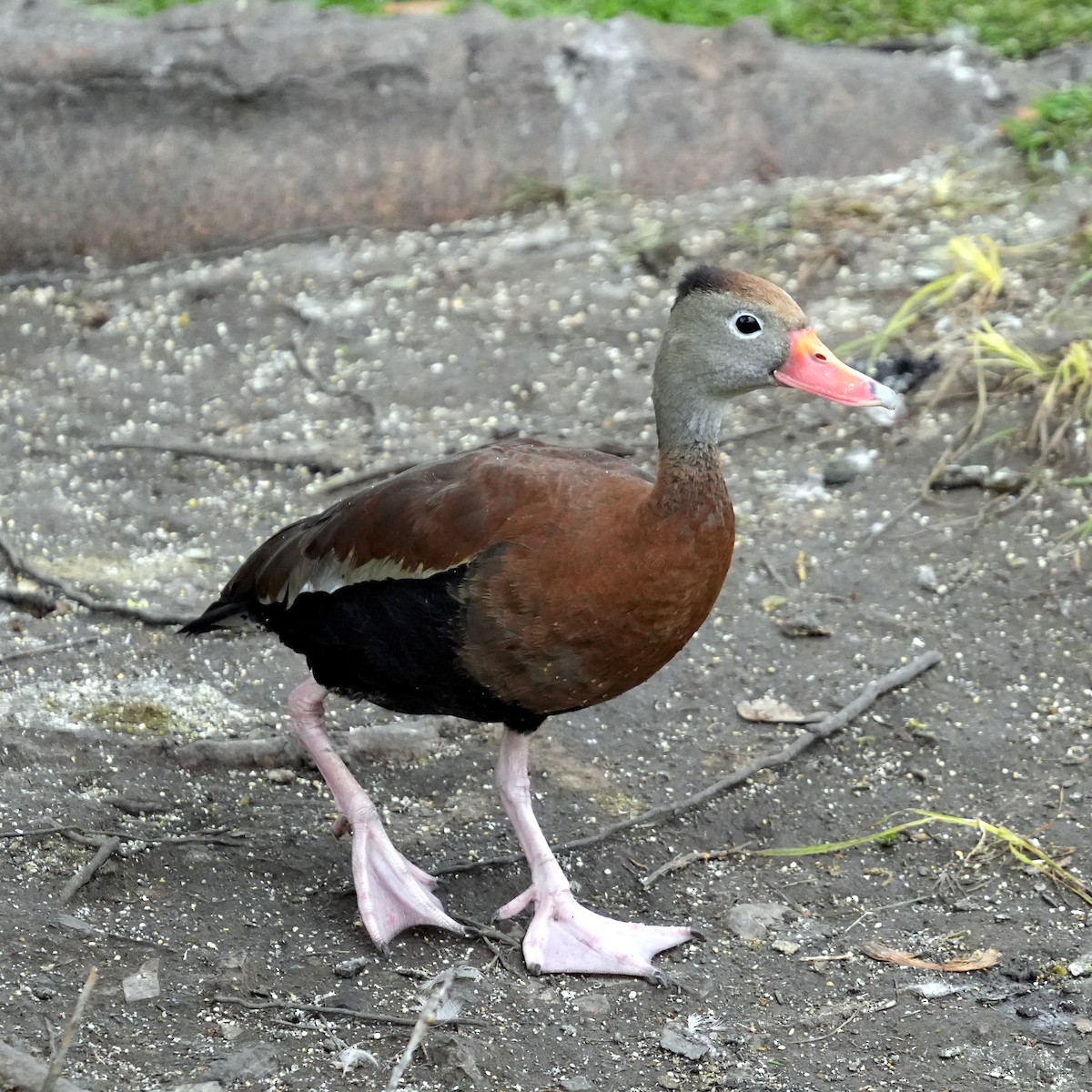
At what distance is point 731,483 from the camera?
5375 millimetres

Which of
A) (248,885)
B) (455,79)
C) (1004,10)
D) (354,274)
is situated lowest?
(248,885)

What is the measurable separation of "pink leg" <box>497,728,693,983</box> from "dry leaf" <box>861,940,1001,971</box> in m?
0.42

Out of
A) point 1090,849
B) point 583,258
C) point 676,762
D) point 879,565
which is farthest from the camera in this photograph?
point 583,258

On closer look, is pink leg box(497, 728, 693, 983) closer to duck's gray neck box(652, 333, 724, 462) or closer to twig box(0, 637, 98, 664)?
duck's gray neck box(652, 333, 724, 462)

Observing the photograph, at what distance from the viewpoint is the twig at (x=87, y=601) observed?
4551 mm

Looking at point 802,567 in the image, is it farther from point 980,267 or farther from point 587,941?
point 587,941

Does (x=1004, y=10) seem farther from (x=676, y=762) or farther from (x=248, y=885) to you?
(x=248, y=885)

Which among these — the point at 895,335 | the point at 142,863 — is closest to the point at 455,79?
the point at 895,335

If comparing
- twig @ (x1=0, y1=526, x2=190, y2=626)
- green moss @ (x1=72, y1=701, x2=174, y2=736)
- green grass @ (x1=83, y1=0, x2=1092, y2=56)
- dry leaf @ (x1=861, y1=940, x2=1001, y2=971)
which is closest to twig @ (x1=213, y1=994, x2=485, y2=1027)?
dry leaf @ (x1=861, y1=940, x2=1001, y2=971)

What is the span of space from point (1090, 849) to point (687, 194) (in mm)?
4156

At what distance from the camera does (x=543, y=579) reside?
318cm

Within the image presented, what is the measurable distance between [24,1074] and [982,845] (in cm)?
221

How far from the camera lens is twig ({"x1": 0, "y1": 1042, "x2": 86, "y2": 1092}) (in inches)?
100

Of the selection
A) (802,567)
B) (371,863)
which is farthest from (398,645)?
(802,567)
